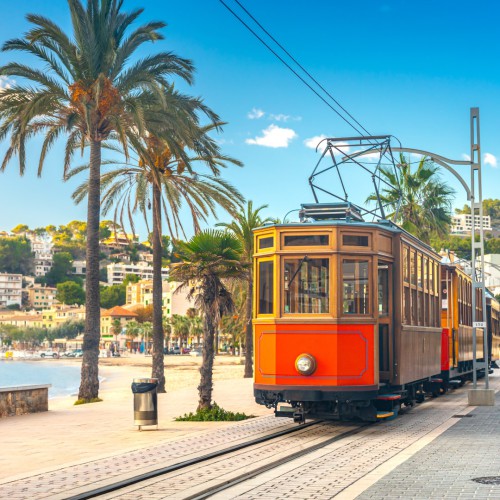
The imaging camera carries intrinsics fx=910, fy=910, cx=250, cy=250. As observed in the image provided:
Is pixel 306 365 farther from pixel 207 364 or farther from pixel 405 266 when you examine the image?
pixel 207 364

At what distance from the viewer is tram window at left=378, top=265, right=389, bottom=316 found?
49.9 ft

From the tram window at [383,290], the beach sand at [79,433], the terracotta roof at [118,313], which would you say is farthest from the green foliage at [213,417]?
the terracotta roof at [118,313]

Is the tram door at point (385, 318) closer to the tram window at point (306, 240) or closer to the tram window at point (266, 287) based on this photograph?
the tram window at point (306, 240)

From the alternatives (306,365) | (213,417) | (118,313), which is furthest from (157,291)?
(118,313)

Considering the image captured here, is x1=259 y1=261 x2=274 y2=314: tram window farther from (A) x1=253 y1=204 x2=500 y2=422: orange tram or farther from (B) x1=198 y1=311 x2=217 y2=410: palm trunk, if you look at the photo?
(B) x1=198 y1=311 x2=217 y2=410: palm trunk

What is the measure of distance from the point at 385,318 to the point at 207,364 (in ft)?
15.6

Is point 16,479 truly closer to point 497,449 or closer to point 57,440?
point 57,440

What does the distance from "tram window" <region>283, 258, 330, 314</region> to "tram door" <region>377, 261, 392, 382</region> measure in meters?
1.15

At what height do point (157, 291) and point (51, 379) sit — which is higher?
point (157, 291)

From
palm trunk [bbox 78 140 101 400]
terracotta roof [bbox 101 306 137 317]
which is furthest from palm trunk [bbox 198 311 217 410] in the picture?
terracotta roof [bbox 101 306 137 317]

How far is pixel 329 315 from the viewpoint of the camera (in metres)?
14.3

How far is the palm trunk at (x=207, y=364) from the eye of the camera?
1850 cm

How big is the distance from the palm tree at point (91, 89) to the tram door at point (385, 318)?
10004 mm

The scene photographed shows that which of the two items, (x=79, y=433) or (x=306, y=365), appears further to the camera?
(x=79, y=433)
